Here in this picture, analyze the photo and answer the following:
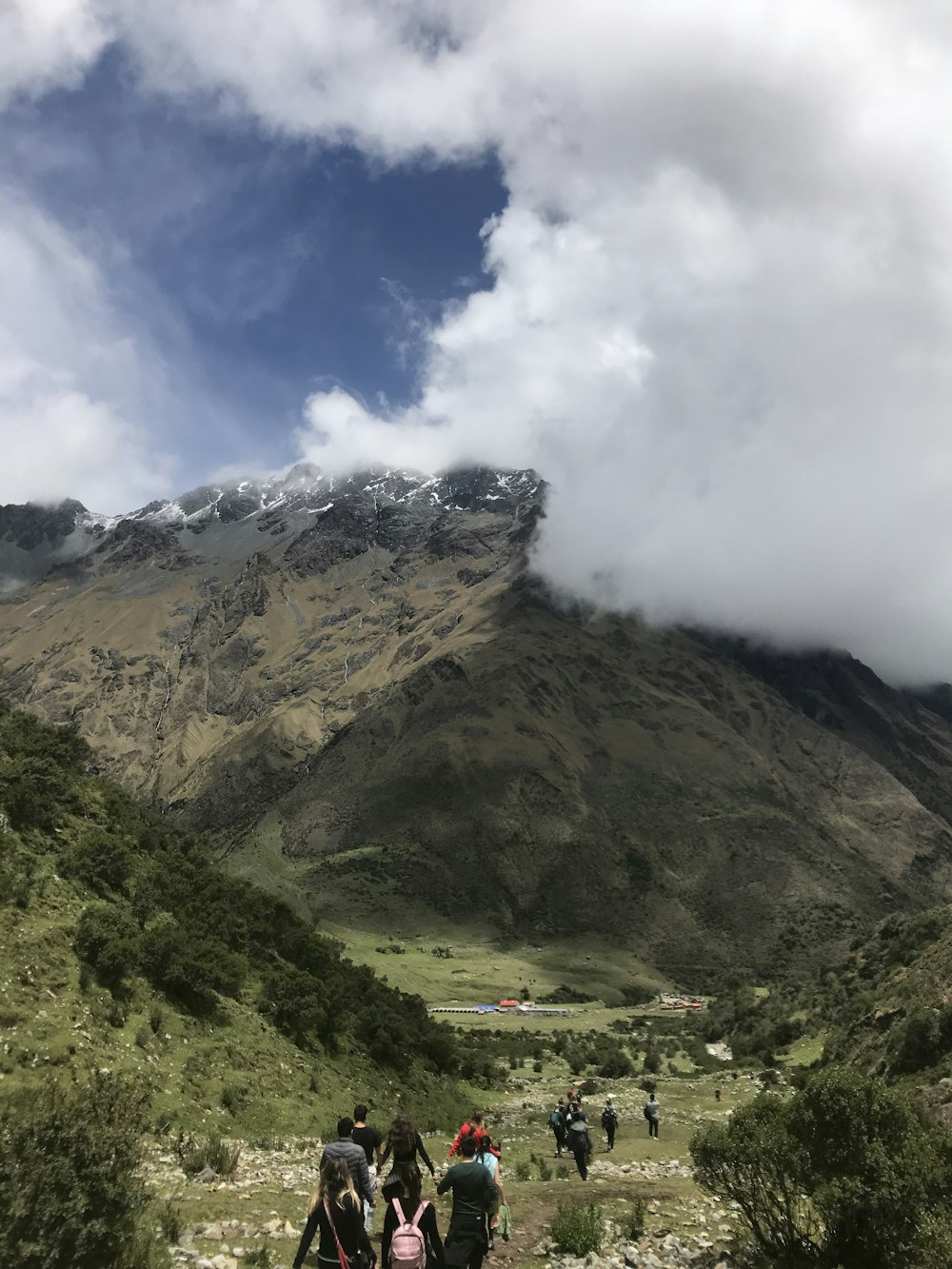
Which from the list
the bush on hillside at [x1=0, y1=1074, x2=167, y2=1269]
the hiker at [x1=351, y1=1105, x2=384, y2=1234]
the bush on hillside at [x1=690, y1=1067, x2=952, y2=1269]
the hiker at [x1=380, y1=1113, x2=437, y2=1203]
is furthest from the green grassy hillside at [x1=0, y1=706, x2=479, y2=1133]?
the bush on hillside at [x1=690, y1=1067, x2=952, y2=1269]

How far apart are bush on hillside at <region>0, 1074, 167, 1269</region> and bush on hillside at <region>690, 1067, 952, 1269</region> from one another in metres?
9.11

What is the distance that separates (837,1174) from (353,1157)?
7.42 m

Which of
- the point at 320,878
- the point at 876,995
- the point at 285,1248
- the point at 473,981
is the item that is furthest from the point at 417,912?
the point at 285,1248

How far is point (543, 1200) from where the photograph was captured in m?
17.7

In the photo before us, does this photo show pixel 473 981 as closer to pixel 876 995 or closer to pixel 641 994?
pixel 641 994

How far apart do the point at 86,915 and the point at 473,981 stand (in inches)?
4462

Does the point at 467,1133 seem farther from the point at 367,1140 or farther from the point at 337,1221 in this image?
the point at 337,1221

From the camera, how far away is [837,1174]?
11.8m

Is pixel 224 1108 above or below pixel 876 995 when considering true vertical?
above

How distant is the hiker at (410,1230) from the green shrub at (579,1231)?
4.67 metres

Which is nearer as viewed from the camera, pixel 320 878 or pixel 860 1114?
pixel 860 1114

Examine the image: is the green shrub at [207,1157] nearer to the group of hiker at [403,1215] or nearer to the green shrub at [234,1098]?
the green shrub at [234,1098]

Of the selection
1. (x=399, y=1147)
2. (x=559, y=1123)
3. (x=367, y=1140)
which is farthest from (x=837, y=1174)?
(x=559, y=1123)

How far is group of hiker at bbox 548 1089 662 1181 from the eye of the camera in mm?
21047
